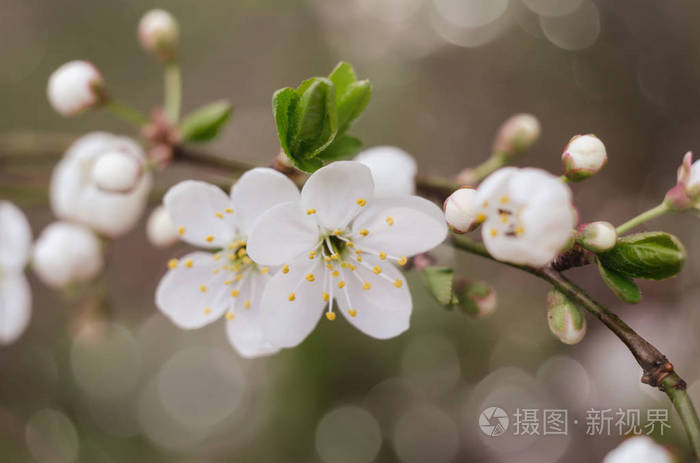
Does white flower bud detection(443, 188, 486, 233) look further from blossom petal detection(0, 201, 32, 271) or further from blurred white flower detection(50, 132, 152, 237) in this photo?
blossom petal detection(0, 201, 32, 271)

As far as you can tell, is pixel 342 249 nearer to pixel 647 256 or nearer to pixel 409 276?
pixel 647 256

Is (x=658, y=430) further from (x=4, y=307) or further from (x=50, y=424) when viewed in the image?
(x=50, y=424)

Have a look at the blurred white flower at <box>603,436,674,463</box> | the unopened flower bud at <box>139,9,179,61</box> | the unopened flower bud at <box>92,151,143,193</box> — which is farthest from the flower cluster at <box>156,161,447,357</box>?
the unopened flower bud at <box>139,9,179,61</box>

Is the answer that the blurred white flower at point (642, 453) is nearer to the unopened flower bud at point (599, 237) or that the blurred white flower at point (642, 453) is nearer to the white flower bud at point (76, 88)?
the unopened flower bud at point (599, 237)

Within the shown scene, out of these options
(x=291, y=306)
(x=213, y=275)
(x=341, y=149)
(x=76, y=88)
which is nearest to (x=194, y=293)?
(x=213, y=275)

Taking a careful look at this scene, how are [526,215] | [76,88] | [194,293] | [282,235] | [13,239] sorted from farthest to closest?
[13,239]
[76,88]
[194,293]
[282,235]
[526,215]
